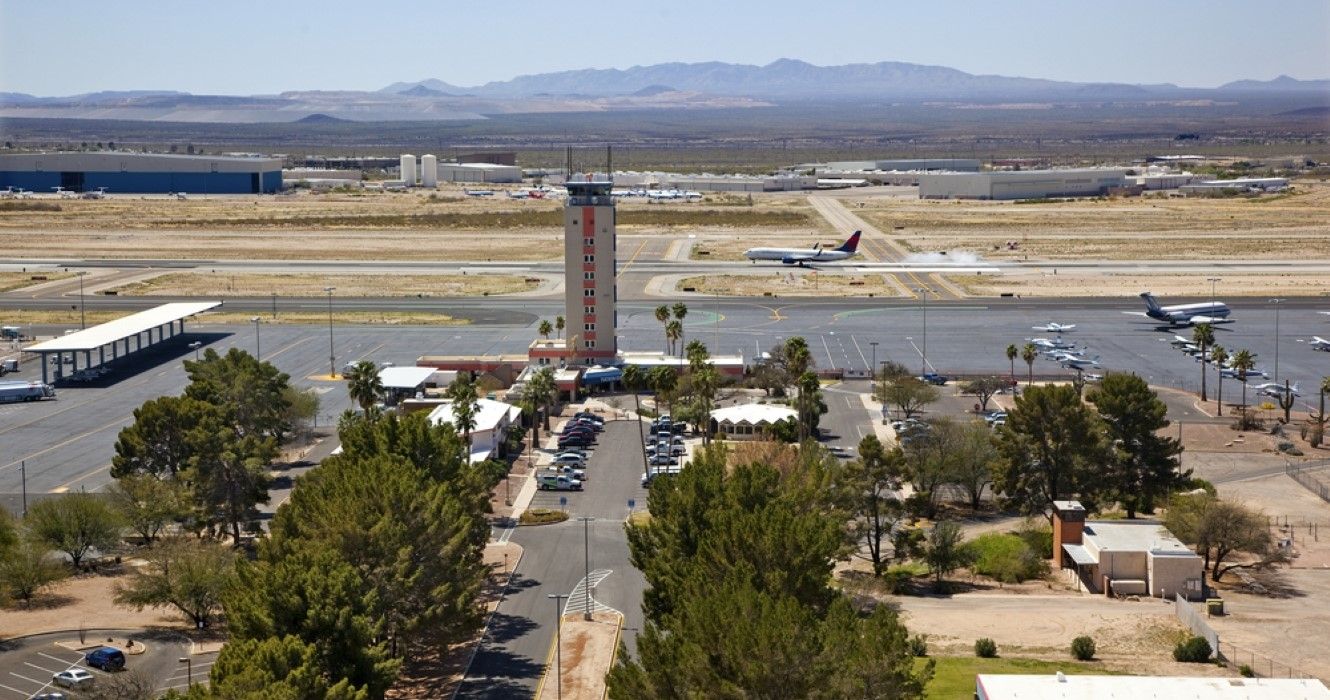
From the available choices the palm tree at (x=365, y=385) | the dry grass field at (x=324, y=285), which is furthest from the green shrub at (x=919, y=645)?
the dry grass field at (x=324, y=285)

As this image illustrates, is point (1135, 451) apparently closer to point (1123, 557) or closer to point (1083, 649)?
point (1123, 557)

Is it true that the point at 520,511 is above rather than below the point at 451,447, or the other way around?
below

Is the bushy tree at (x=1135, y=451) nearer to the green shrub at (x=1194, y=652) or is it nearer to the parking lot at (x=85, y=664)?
the green shrub at (x=1194, y=652)

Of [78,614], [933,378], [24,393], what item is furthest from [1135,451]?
[24,393]

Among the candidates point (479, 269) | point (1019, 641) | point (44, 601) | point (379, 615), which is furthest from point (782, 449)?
point (479, 269)

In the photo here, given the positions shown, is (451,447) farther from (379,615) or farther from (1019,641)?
(1019,641)

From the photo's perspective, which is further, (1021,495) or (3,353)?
(3,353)

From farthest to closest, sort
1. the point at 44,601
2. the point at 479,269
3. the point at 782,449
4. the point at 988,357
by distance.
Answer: the point at 479,269 < the point at 988,357 < the point at 782,449 < the point at 44,601
